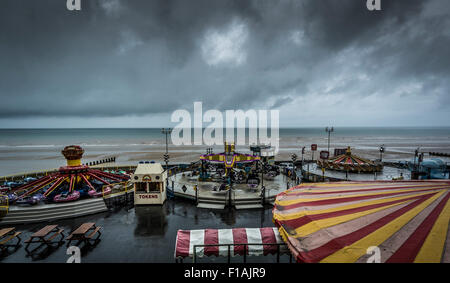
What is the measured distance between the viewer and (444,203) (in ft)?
16.9

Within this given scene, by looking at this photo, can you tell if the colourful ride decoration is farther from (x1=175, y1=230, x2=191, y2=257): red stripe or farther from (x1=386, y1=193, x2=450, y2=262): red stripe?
(x1=386, y1=193, x2=450, y2=262): red stripe

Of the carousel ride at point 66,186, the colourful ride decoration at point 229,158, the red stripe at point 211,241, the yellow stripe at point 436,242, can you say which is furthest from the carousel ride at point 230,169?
the yellow stripe at point 436,242

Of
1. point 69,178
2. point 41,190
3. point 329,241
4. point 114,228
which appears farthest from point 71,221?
point 329,241

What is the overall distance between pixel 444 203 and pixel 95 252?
12.7 meters

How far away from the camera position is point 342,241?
4910 millimetres

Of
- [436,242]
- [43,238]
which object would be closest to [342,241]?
[436,242]

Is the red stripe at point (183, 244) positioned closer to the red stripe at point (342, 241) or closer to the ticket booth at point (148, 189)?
the red stripe at point (342, 241)

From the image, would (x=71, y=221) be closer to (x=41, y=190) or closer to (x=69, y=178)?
(x=69, y=178)

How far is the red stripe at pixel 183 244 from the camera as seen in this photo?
6.25 meters

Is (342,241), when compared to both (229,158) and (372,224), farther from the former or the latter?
(229,158)

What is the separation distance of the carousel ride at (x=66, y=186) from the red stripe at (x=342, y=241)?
593 inches

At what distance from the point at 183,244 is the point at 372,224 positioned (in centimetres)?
527

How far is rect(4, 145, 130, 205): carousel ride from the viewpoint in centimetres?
1412

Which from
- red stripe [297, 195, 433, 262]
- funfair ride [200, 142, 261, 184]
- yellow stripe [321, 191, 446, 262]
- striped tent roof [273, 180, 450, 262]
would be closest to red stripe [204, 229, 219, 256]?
striped tent roof [273, 180, 450, 262]
